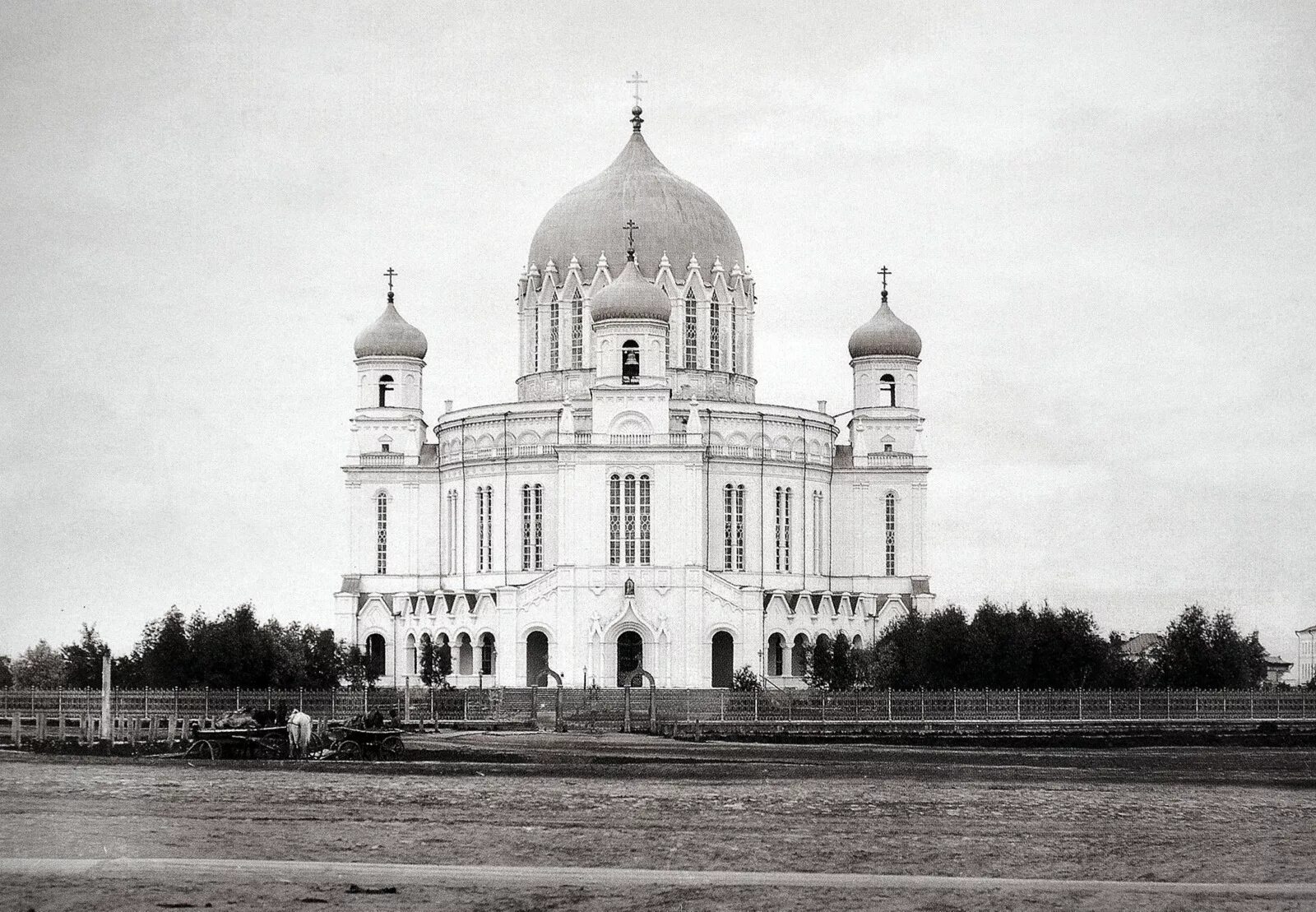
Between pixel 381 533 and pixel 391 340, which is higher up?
pixel 391 340

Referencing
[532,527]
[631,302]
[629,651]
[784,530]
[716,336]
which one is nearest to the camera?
[629,651]

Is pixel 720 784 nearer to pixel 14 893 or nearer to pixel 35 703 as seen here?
pixel 14 893

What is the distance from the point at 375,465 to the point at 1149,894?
7723 centimetres

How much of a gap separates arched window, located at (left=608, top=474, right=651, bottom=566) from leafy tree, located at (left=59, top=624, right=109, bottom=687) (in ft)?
68.2

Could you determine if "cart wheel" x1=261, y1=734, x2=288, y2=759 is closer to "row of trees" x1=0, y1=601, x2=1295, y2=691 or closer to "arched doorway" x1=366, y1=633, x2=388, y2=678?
"row of trees" x1=0, y1=601, x2=1295, y2=691

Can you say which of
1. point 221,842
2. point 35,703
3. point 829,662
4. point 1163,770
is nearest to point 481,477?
point 829,662

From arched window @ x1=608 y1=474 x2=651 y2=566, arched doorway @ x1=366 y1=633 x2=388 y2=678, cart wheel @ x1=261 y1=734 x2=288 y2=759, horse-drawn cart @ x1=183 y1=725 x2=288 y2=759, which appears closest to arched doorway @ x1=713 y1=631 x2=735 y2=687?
arched window @ x1=608 y1=474 x2=651 y2=566

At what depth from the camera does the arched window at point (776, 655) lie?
311 ft

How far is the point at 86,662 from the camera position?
81.7 metres

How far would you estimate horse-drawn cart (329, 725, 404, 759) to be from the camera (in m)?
48.4

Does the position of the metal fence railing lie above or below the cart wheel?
above

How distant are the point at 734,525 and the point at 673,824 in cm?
6359

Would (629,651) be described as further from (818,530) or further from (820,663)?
(818,530)

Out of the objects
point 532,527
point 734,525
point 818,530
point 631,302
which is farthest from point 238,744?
point 818,530
